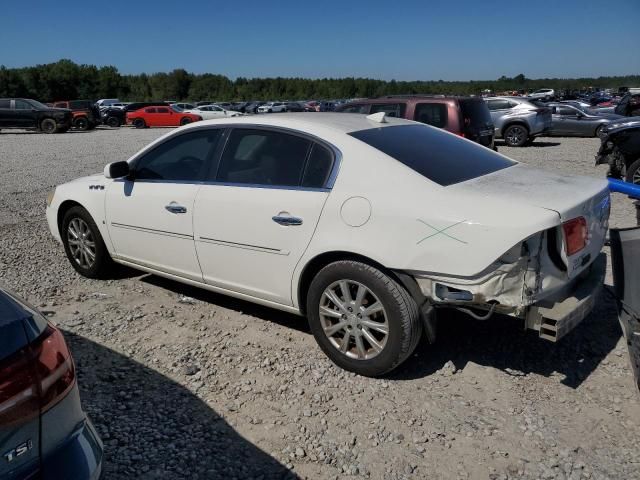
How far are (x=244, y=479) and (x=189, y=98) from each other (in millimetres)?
80175

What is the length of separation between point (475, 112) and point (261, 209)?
7837 millimetres

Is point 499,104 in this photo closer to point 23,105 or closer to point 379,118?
point 379,118

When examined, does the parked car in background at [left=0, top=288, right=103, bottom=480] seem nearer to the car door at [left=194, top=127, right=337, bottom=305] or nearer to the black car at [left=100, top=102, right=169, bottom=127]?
the car door at [left=194, top=127, right=337, bottom=305]

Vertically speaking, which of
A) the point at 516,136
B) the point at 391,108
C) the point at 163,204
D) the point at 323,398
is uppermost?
the point at 391,108

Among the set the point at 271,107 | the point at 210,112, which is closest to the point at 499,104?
the point at 210,112

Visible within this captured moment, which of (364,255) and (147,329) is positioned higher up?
(364,255)

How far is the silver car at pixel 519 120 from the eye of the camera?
56.0ft

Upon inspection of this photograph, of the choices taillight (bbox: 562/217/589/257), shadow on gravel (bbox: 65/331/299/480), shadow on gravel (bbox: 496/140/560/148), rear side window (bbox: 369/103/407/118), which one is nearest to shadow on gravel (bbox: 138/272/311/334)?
shadow on gravel (bbox: 65/331/299/480)

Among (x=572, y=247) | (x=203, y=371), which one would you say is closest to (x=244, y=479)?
(x=203, y=371)

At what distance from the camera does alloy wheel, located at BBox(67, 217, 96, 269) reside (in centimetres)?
488

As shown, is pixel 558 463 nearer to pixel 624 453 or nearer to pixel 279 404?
pixel 624 453

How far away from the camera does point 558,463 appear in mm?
2602

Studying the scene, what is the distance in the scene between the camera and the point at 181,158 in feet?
13.8

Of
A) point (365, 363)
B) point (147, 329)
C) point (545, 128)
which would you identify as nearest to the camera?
point (365, 363)
